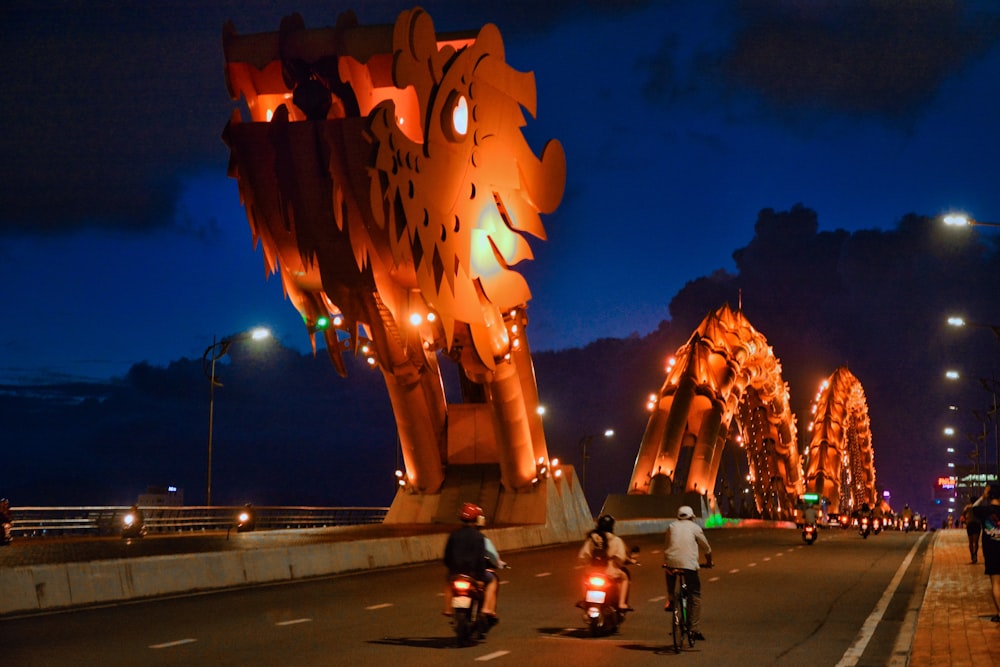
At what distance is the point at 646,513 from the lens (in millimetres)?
68938

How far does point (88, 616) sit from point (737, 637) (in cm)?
874

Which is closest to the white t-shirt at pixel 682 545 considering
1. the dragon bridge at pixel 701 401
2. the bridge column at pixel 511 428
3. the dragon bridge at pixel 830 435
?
the bridge column at pixel 511 428

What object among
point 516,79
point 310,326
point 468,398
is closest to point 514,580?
point 310,326

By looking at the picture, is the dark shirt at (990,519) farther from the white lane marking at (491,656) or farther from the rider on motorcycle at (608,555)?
the white lane marking at (491,656)

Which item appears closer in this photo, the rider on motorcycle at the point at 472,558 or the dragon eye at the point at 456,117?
the rider on motorcycle at the point at 472,558

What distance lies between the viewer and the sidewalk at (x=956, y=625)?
42.4 ft

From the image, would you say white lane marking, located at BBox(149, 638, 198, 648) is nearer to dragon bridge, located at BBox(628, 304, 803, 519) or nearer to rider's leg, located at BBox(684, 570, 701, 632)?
rider's leg, located at BBox(684, 570, 701, 632)

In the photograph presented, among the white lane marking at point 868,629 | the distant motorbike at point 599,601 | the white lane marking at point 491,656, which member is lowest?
the white lane marking at point 868,629

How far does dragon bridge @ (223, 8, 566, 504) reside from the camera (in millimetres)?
35312

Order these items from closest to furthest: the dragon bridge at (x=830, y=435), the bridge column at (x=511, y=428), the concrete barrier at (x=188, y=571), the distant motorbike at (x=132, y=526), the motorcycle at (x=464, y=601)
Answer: the motorcycle at (x=464, y=601) → the concrete barrier at (x=188, y=571) → the distant motorbike at (x=132, y=526) → the bridge column at (x=511, y=428) → the dragon bridge at (x=830, y=435)

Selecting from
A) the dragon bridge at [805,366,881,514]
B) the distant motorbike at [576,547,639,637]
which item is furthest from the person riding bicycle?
the dragon bridge at [805,366,881,514]

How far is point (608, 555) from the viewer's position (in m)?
15.4

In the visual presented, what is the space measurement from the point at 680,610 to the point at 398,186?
22506mm

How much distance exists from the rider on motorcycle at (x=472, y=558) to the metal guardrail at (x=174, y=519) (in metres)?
29.2
